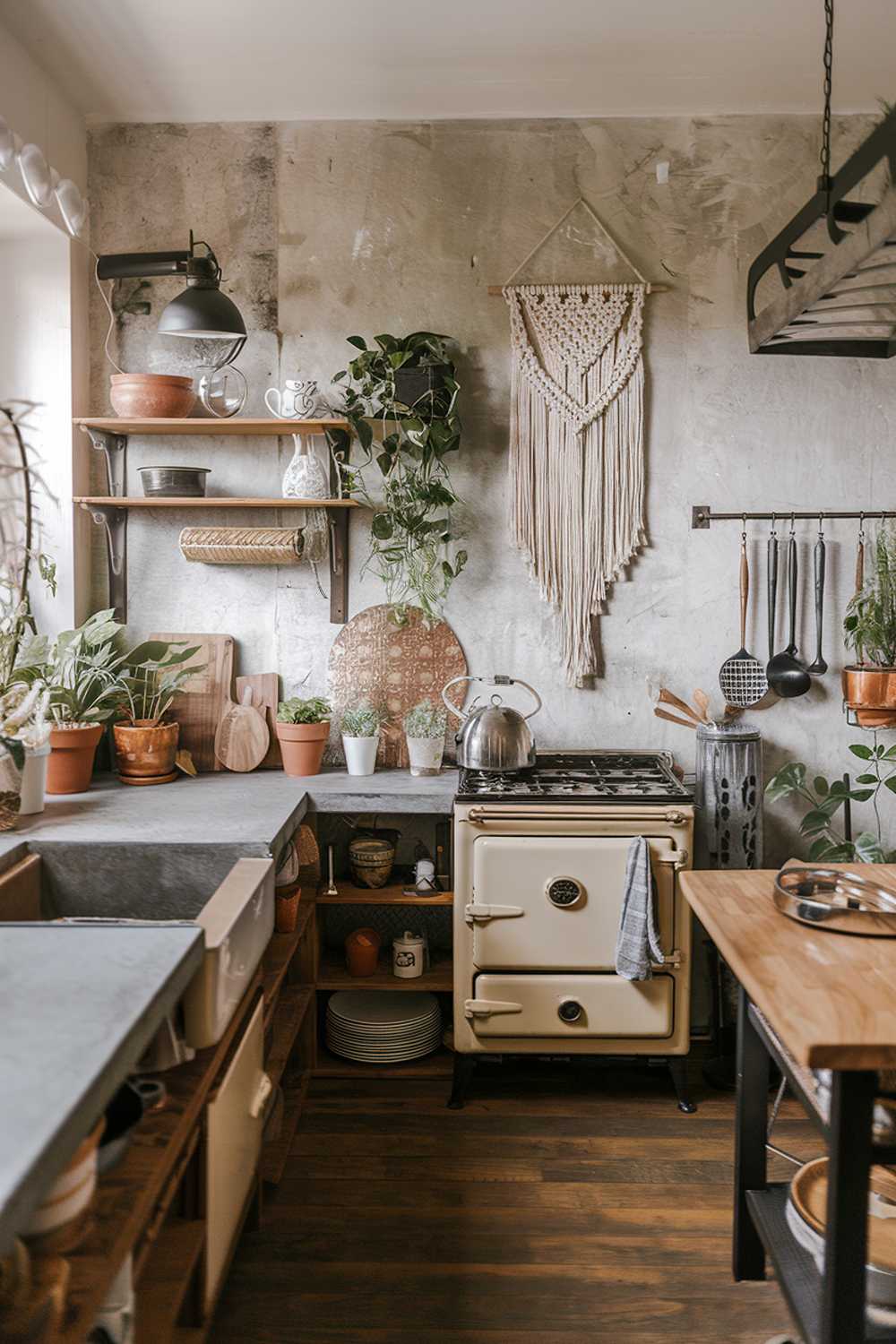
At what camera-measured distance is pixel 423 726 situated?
10.7ft

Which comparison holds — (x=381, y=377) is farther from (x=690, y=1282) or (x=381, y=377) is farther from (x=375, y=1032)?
(x=690, y=1282)

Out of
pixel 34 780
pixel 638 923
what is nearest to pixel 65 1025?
pixel 34 780

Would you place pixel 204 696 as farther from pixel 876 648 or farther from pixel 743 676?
pixel 876 648

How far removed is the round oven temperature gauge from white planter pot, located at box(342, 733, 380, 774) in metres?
0.68

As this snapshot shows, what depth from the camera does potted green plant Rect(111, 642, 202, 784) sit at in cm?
314

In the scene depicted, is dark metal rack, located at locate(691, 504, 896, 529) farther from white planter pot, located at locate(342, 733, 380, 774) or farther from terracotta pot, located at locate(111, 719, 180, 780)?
terracotta pot, located at locate(111, 719, 180, 780)

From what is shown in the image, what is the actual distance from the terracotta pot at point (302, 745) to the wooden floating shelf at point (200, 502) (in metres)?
0.64

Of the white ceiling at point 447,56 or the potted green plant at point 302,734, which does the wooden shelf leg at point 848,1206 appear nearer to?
the potted green plant at point 302,734

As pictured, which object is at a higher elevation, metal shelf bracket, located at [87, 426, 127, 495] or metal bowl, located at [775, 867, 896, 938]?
metal shelf bracket, located at [87, 426, 127, 495]

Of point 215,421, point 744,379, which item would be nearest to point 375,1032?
point 215,421

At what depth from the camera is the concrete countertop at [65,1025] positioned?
40.9 inches

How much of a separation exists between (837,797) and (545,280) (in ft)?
5.79

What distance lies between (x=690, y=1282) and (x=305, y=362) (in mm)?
2655

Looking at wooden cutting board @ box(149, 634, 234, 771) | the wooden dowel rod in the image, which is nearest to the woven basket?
wooden cutting board @ box(149, 634, 234, 771)
